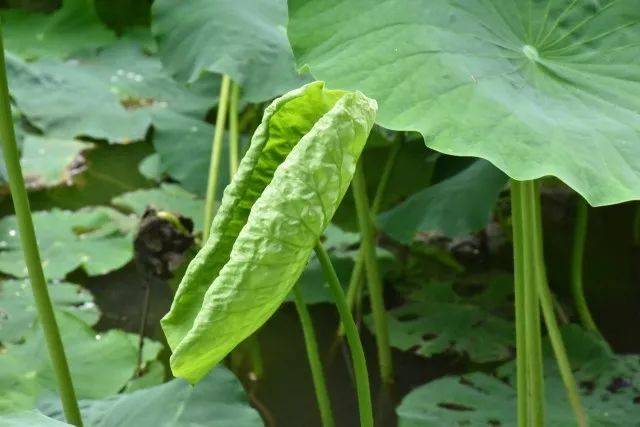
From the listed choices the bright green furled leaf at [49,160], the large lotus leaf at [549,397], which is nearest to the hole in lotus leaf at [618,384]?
the large lotus leaf at [549,397]

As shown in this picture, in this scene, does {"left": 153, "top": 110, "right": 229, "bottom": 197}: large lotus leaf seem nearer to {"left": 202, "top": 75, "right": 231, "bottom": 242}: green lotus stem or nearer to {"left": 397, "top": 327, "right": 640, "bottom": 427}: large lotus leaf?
{"left": 202, "top": 75, "right": 231, "bottom": 242}: green lotus stem

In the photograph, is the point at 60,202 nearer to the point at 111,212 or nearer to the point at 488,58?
the point at 111,212

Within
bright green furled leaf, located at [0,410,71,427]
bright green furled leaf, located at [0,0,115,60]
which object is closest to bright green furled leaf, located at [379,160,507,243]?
bright green furled leaf, located at [0,410,71,427]

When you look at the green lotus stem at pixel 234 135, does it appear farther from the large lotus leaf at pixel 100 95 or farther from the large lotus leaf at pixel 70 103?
the large lotus leaf at pixel 70 103

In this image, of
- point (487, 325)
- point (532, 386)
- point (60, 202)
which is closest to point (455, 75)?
point (532, 386)

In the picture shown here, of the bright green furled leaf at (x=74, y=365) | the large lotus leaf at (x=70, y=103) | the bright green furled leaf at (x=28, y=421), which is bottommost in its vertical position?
the bright green furled leaf at (x=28, y=421)

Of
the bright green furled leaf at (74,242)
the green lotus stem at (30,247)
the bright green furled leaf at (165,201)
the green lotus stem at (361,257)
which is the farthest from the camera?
Result: the bright green furled leaf at (165,201)
